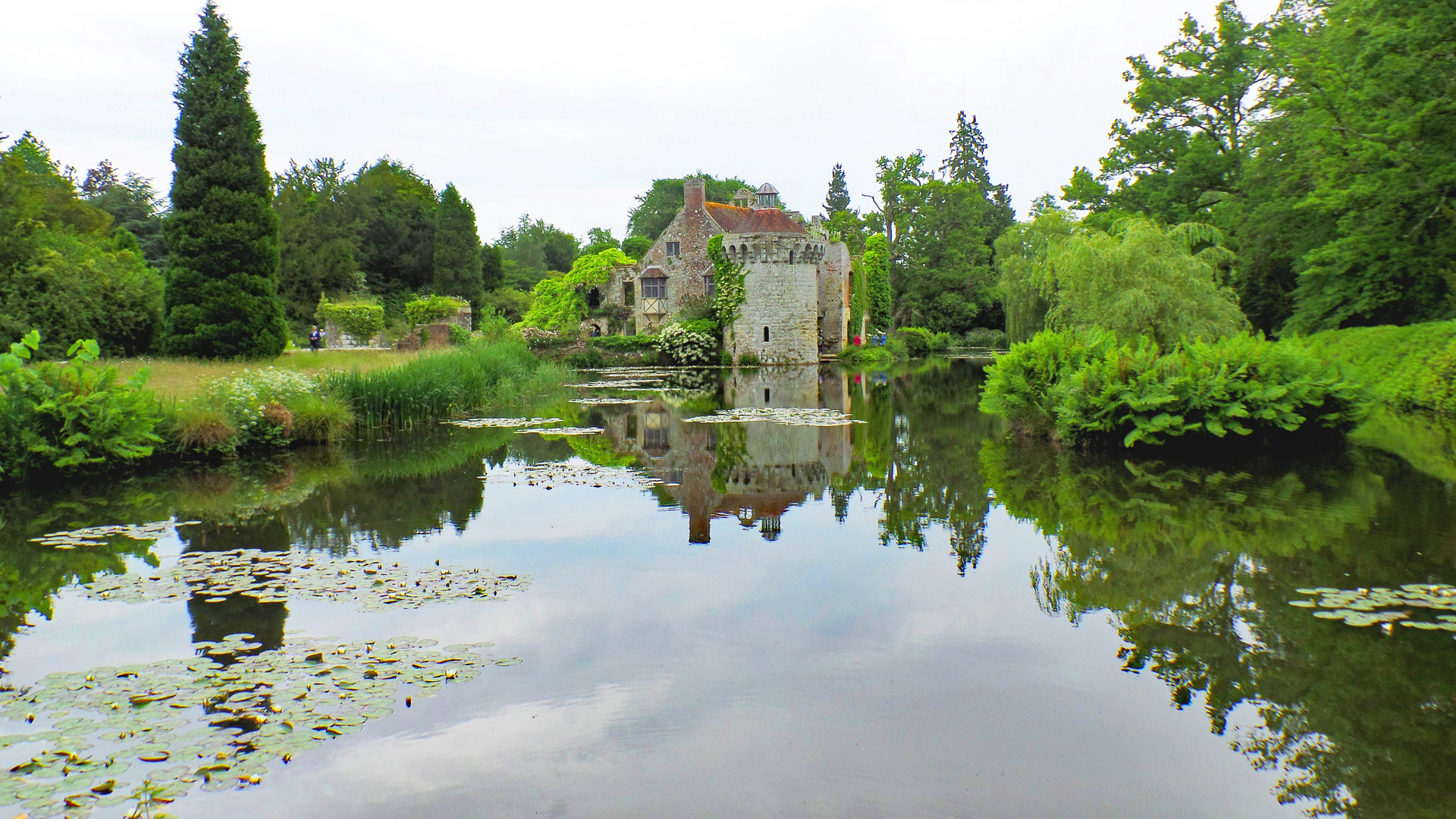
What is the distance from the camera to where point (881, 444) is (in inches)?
504

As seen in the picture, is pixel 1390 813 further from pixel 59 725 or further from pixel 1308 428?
pixel 1308 428

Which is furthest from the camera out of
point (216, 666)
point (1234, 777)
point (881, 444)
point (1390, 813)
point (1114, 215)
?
point (1114, 215)

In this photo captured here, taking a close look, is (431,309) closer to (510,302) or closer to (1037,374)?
(510,302)

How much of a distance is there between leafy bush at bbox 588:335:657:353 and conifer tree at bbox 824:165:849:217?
43408mm

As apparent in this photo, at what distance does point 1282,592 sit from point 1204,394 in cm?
573

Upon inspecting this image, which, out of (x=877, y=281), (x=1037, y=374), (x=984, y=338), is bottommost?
(x=1037, y=374)

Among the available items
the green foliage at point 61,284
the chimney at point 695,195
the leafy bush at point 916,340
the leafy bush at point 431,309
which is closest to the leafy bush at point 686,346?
the chimney at point 695,195

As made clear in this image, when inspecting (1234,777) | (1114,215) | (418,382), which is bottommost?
(1234,777)

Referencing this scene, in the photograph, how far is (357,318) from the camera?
3209cm

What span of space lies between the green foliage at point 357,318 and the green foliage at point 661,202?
32305 mm

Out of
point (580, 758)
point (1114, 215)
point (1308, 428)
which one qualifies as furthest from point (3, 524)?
point (1114, 215)

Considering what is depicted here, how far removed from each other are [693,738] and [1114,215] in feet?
86.3

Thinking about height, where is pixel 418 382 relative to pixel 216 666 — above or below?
above

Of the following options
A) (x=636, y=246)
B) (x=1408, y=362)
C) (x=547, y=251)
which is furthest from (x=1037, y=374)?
(x=547, y=251)
